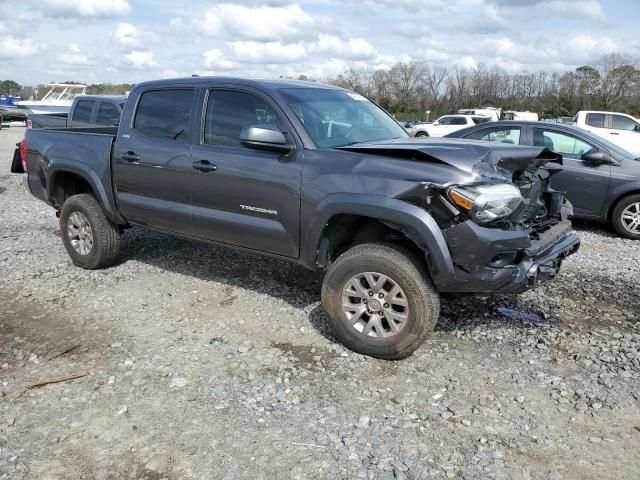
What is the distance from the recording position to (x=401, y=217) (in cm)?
367

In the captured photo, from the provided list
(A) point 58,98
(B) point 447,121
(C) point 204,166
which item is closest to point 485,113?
(B) point 447,121

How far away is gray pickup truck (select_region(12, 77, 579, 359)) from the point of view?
12.0ft

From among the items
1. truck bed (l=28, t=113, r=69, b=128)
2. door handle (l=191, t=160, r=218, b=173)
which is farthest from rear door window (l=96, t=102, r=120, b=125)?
door handle (l=191, t=160, r=218, b=173)

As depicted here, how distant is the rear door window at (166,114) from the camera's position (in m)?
4.98

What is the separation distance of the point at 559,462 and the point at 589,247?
16.3ft

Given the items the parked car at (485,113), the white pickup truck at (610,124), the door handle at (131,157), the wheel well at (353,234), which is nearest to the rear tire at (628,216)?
the wheel well at (353,234)

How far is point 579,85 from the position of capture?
51.4 meters

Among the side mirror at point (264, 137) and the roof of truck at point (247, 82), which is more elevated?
the roof of truck at point (247, 82)

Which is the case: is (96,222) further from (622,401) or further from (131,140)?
(622,401)

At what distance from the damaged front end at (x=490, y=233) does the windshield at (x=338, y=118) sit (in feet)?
3.76

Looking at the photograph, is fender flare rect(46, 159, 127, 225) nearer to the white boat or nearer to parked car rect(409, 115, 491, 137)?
parked car rect(409, 115, 491, 137)

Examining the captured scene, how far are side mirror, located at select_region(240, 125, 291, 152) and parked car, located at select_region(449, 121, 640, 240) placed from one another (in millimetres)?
5087

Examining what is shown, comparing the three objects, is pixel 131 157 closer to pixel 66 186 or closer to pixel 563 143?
pixel 66 186

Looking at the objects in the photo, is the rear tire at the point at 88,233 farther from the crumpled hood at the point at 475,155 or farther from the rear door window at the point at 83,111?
the rear door window at the point at 83,111
